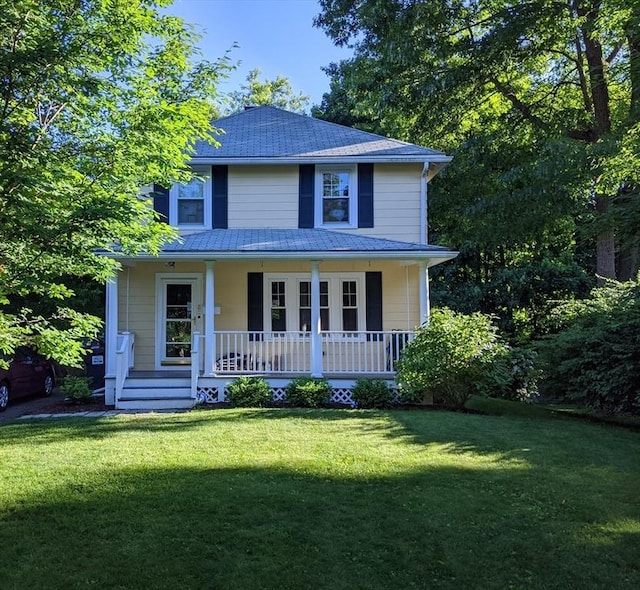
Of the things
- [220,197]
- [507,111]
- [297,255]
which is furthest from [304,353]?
[507,111]

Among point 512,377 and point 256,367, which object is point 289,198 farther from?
point 512,377

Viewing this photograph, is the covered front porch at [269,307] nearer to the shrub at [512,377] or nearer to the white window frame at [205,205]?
the white window frame at [205,205]

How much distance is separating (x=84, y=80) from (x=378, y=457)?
496 centimetres

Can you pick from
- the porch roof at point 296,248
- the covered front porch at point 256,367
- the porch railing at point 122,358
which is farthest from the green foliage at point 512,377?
the porch railing at point 122,358

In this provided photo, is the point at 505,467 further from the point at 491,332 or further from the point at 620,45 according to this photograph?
the point at 620,45

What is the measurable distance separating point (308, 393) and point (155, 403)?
3.01 meters

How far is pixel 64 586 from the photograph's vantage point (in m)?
3.14

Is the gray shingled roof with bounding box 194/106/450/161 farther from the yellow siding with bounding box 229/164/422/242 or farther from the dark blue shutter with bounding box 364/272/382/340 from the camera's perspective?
the dark blue shutter with bounding box 364/272/382/340

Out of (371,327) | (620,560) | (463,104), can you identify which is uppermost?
(463,104)

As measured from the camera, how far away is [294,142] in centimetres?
1265

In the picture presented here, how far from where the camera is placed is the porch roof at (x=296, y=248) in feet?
32.8

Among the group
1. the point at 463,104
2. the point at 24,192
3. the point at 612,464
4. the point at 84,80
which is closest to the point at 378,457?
the point at 612,464

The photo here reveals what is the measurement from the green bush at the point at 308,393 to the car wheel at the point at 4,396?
599 centimetres

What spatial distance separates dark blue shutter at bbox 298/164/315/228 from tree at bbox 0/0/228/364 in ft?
20.3
